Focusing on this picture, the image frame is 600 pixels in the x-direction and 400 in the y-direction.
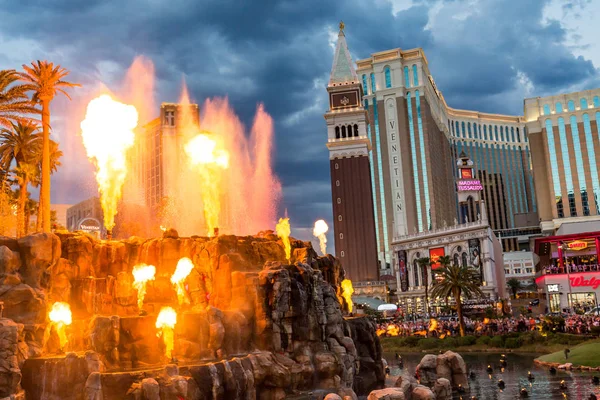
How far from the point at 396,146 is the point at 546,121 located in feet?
138

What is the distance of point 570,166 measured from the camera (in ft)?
512

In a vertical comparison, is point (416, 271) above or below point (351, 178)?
below

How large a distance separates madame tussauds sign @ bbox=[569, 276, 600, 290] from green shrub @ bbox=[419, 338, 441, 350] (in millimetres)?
35075

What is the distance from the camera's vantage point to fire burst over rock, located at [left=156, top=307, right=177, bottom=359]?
35.8m

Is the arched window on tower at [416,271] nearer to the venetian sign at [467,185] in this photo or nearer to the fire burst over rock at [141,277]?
the venetian sign at [467,185]

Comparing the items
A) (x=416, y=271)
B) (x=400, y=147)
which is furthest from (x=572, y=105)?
(x=416, y=271)

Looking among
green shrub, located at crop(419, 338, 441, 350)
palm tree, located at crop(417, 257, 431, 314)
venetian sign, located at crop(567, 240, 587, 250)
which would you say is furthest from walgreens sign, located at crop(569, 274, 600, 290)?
green shrub, located at crop(419, 338, 441, 350)

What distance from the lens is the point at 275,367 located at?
113ft

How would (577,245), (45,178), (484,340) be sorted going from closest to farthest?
(45,178) → (484,340) → (577,245)

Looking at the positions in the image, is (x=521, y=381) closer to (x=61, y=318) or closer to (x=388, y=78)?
(x=61, y=318)

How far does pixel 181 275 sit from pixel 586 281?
247 ft

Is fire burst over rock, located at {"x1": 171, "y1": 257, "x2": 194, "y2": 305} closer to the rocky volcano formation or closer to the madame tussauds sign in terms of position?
the rocky volcano formation

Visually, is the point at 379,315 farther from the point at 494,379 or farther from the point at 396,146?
the point at 396,146

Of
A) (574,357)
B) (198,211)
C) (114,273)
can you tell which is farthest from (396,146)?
(114,273)
